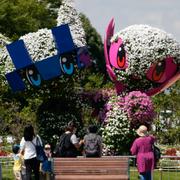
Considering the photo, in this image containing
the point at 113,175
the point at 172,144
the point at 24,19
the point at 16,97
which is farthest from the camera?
the point at 24,19

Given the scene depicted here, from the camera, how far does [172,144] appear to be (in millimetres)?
29453

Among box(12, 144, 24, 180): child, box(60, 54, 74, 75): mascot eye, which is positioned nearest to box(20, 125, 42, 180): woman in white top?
box(12, 144, 24, 180): child

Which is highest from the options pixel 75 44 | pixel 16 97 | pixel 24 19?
pixel 24 19

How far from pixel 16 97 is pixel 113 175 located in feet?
44.5

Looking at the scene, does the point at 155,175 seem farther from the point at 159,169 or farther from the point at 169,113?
the point at 169,113

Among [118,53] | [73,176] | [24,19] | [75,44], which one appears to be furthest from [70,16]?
[24,19]

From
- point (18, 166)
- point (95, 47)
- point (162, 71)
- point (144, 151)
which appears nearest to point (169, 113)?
point (162, 71)

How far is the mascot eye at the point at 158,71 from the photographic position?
74.1 feet

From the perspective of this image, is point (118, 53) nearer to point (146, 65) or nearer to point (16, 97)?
point (146, 65)

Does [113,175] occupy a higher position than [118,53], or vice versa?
[118,53]

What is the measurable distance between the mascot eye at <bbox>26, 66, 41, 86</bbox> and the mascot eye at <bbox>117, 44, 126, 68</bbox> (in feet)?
9.73

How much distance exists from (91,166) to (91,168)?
0.04 metres

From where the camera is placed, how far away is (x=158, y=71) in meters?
22.7

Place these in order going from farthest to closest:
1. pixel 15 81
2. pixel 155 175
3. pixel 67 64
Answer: pixel 15 81, pixel 67 64, pixel 155 175
